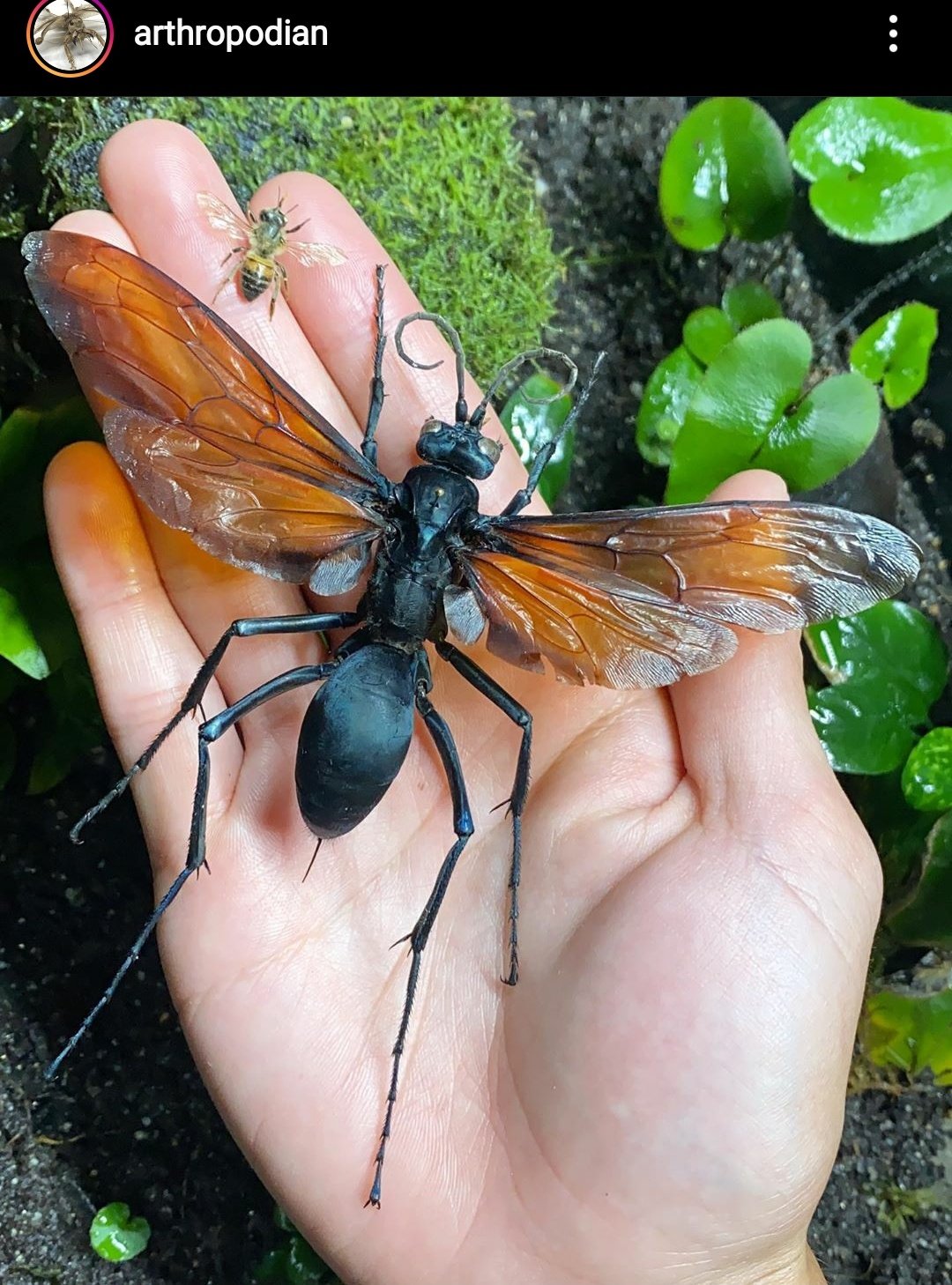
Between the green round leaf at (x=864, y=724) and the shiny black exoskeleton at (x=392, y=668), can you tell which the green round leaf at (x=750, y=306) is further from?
the green round leaf at (x=864, y=724)

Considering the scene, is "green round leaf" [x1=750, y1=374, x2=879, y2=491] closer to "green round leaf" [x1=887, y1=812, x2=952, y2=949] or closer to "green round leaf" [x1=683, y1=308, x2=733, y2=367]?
"green round leaf" [x1=683, y1=308, x2=733, y2=367]

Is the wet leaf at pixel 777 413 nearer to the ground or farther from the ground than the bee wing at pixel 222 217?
nearer to the ground

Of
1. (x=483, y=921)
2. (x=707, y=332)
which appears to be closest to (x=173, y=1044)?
(x=483, y=921)

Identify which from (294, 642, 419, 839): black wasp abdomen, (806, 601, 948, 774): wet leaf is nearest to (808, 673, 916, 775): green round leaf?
(806, 601, 948, 774): wet leaf

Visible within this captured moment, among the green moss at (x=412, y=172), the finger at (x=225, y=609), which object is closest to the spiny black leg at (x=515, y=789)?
the finger at (x=225, y=609)

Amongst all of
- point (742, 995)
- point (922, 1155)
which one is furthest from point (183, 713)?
point (922, 1155)
